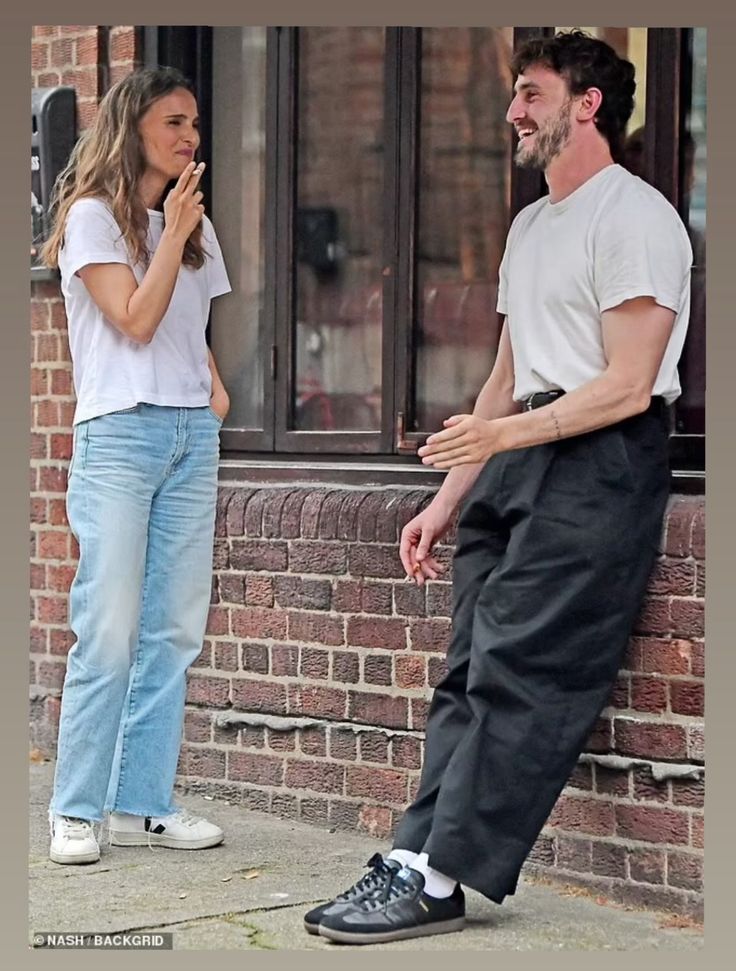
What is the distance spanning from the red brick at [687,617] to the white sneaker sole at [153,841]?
4.63 feet

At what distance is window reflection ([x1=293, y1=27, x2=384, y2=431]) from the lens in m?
5.02

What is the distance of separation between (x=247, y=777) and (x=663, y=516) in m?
1.60

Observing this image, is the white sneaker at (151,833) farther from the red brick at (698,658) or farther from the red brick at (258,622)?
the red brick at (698,658)

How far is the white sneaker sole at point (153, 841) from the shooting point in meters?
4.95

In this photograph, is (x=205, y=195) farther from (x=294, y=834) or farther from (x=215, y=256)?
(x=294, y=834)

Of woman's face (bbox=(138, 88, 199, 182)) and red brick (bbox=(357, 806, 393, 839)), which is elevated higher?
woman's face (bbox=(138, 88, 199, 182))

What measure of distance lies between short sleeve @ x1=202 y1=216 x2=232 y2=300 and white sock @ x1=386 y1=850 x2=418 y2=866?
1484 millimetres

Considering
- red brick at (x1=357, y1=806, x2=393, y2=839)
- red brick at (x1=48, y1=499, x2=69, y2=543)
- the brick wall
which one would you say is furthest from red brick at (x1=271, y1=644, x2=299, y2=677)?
red brick at (x1=48, y1=499, x2=69, y2=543)

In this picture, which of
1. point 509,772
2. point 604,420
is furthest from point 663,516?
point 509,772

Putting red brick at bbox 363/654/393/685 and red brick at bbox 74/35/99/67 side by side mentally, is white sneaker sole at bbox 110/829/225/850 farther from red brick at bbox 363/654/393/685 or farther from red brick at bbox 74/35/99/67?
red brick at bbox 74/35/99/67

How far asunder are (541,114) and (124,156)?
1.03 meters

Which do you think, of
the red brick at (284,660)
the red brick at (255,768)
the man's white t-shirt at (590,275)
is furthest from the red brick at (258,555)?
the man's white t-shirt at (590,275)

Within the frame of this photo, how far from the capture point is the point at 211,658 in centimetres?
546

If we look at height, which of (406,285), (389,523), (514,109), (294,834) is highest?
(514,109)
